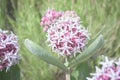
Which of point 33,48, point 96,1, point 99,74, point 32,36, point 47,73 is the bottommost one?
point 99,74

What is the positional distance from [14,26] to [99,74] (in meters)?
1.67

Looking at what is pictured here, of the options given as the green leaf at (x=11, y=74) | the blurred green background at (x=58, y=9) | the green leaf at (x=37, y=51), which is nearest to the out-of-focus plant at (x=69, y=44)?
the green leaf at (x=37, y=51)

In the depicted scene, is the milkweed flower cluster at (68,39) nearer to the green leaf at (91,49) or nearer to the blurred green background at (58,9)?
the green leaf at (91,49)

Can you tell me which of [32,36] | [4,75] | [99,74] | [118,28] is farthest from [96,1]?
[99,74]

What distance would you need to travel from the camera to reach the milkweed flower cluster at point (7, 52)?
0.97 meters

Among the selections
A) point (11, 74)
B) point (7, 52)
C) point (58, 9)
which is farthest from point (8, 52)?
point (58, 9)

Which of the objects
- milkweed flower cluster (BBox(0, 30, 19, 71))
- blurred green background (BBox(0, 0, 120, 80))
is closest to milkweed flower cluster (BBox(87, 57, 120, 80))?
milkweed flower cluster (BBox(0, 30, 19, 71))

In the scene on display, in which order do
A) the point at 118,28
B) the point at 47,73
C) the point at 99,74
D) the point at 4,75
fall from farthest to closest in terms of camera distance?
1. the point at 118,28
2. the point at 47,73
3. the point at 4,75
4. the point at 99,74

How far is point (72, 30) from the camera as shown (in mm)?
981

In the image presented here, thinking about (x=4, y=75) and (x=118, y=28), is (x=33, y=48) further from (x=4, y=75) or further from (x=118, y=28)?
(x=118, y=28)

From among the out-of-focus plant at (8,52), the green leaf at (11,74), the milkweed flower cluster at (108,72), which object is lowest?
the milkweed flower cluster at (108,72)

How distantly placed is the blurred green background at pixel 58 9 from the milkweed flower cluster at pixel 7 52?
1.13 m

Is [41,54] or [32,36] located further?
[32,36]

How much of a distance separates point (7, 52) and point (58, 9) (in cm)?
121
